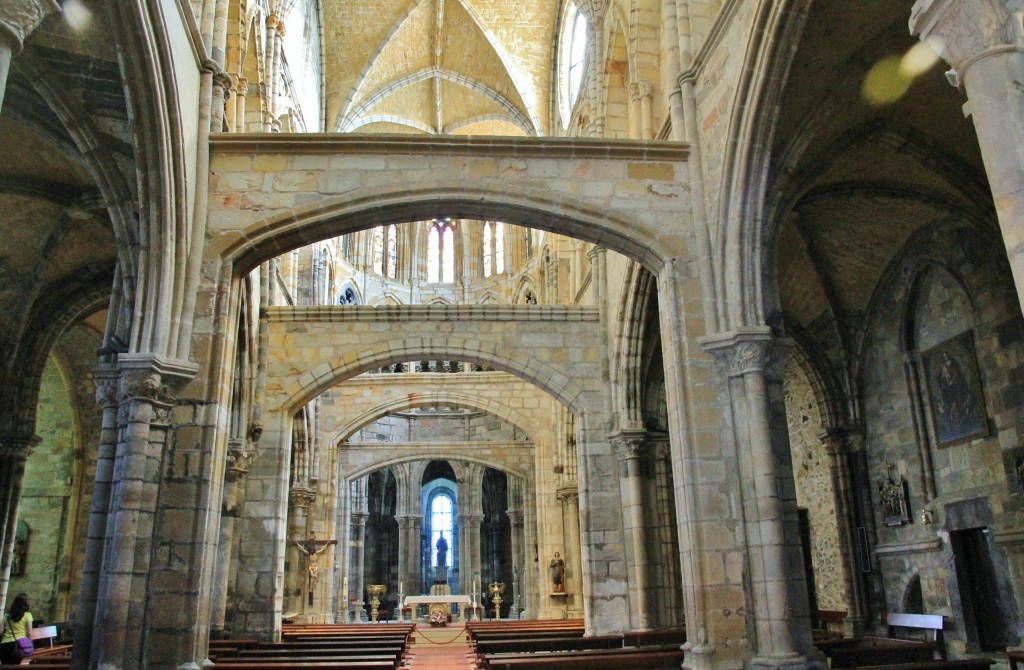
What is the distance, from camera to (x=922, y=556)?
12.5 meters

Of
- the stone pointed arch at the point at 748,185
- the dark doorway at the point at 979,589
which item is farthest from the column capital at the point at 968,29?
the dark doorway at the point at 979,589

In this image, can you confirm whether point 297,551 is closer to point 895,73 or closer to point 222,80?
point 222,80

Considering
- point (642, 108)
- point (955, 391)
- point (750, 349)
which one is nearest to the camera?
point (750, 349)

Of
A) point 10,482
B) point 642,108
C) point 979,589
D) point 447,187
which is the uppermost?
point 642,108

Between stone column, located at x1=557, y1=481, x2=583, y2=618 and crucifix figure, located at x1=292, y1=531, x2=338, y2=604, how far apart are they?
16.6ft

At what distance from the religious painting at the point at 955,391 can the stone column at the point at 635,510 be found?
166 inches

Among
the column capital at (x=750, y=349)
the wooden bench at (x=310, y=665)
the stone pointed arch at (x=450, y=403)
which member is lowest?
the wooden bench at (x=310, y=665)

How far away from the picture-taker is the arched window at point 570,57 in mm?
21234

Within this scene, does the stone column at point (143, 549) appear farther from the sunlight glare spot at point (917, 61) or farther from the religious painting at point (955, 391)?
the religious painting at point (955, 391)

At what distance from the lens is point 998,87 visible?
4043 millimetres

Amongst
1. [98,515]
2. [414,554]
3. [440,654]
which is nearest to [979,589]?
[440,654]

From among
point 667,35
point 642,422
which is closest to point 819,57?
point 667,35

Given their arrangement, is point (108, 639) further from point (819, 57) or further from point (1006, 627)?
point (1006, 627)

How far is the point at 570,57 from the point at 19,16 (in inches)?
763
